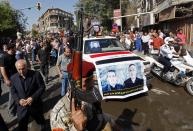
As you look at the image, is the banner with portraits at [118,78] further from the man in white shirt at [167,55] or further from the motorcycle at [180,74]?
the man in white shirt at [167,55]

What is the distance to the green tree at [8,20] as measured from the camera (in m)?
56.3

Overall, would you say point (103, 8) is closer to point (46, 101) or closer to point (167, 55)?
point (167, 55)

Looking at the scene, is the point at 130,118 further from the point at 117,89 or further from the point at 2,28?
the point at 2,28

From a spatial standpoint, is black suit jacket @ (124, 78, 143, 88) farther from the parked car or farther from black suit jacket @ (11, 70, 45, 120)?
black suit jacket @ (11, 70, 45, 120)

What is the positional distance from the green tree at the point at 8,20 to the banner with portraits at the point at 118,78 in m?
48.9

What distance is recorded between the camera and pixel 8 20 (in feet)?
192

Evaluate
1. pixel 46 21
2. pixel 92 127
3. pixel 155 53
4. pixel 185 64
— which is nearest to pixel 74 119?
pixel 92 127

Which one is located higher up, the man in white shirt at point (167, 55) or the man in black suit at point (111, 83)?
the man in white shirt at point (167, 55)

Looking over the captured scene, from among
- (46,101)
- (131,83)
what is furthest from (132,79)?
(46,101)

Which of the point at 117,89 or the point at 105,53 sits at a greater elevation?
the point at 105,53

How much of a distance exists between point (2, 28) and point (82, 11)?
5530 centimetres

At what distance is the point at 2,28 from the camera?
2168 inches

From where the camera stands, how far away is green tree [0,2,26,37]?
56300 mm

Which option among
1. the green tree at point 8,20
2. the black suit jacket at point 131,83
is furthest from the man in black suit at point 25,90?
the green tree at point 8,20
